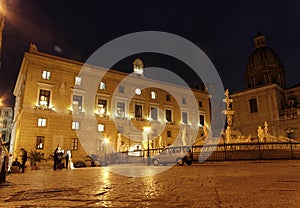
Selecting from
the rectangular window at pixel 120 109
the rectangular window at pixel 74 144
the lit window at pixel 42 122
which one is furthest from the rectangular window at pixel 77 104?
the rectangular window at pixel 120 109

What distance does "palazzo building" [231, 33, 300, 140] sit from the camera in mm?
35094

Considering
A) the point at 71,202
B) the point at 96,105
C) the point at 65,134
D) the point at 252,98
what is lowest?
the point at 71,202

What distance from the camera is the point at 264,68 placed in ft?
152

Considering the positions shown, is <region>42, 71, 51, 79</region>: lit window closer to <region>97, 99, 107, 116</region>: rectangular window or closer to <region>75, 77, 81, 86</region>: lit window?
<region>75, 77, 81, 86</region>: lit window

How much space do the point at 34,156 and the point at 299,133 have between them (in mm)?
34086

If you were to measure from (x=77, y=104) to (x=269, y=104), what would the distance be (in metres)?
29.2

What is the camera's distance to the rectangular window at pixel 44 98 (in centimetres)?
2740

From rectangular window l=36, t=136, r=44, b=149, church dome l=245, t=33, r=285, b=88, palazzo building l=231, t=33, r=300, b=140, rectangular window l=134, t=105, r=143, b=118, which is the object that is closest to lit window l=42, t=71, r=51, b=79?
rectangular window l=36, t=136, r=44, b=149

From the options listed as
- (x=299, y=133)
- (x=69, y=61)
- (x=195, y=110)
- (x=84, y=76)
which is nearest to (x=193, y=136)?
(x=195, y=110)

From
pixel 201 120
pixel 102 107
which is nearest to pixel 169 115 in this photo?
pixel 201 120

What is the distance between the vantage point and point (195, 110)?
41.9m

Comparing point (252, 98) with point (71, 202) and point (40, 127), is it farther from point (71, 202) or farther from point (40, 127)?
point (71, 202)

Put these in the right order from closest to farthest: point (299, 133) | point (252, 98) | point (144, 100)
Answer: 1. point (299, 133)
2. point (144, 100)
3. point (252, 98)

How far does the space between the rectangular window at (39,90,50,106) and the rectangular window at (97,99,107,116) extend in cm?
636
